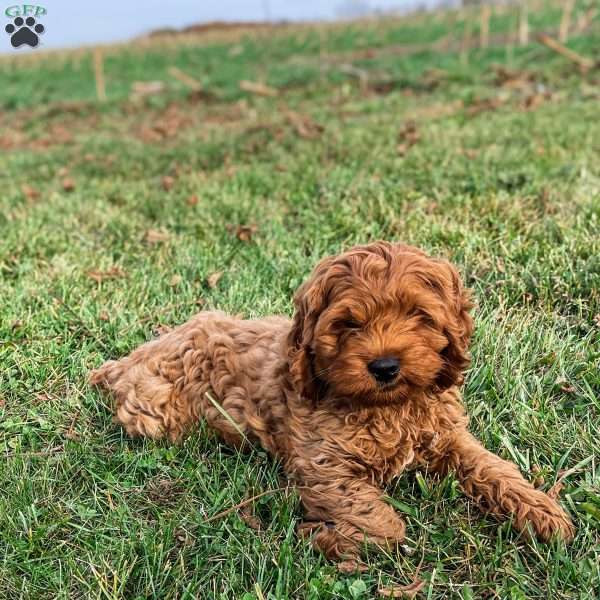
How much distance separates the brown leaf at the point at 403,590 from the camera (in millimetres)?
2594

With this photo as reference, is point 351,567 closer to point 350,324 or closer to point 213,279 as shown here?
point 350,324

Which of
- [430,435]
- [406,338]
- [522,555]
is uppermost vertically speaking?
[406,338]

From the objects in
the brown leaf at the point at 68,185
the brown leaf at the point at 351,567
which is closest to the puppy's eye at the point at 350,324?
the brown leaf at the point at 351,567

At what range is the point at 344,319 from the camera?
2.87 meters

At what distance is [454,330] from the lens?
3.04 m

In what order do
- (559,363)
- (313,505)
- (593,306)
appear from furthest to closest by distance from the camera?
(593,306) < (559,363) < (313,505)

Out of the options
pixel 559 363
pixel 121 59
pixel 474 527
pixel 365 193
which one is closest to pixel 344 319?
pixel 474 527

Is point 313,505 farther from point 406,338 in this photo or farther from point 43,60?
point 43,60

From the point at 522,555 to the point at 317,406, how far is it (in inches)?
43.0

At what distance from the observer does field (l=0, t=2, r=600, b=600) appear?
2.81m

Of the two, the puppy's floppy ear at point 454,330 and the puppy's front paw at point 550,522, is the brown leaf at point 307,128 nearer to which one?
the puppy's floppy ear at point 454,330

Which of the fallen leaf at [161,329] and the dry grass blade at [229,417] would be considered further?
the fallen leaf at [161,329]

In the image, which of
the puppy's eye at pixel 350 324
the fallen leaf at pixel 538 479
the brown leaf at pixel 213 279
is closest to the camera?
the puppy's eye at pixel 350 324

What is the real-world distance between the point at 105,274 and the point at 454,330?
3.38 metres
